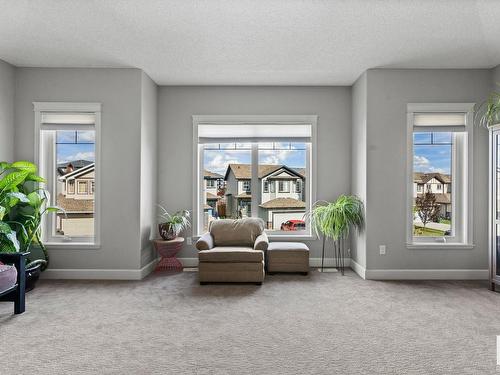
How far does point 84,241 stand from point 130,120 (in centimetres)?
175

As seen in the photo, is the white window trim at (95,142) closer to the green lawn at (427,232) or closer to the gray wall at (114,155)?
the gray wall at (114,155)

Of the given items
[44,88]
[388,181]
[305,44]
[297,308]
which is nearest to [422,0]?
[305,44]

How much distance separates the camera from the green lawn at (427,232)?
5.19m

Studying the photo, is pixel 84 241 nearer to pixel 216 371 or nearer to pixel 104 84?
pixel 104 84

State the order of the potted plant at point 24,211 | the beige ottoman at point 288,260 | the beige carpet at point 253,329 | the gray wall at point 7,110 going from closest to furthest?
1. the beige carpet at point 253,329
2. the potted plant at point 24,211
3. the gray wall at point 7,110
4. the beige ottoman at point 288,260

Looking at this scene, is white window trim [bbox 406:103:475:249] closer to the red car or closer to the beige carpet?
the beige carpet

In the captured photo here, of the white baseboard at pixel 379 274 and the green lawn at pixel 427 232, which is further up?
the green lawn at pixel 427 232

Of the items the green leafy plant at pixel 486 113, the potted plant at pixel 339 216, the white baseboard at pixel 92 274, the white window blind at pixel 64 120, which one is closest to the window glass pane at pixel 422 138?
the green leafy plant at pixel 486 113

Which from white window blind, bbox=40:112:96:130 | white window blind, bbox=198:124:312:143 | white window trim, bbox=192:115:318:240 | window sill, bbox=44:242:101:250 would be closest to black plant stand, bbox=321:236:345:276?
white window trim, bbox=192:115:318:240

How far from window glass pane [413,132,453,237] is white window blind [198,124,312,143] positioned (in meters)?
1.63

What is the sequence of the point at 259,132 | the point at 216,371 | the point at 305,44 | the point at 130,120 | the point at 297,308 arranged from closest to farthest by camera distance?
the point at 216,371 < the point at 297,308 < the point at 305,44 < the point at 130,120 < the point at 259,132

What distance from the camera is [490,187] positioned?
446cm

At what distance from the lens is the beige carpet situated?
8.45ft

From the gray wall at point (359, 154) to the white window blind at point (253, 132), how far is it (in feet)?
2.36
